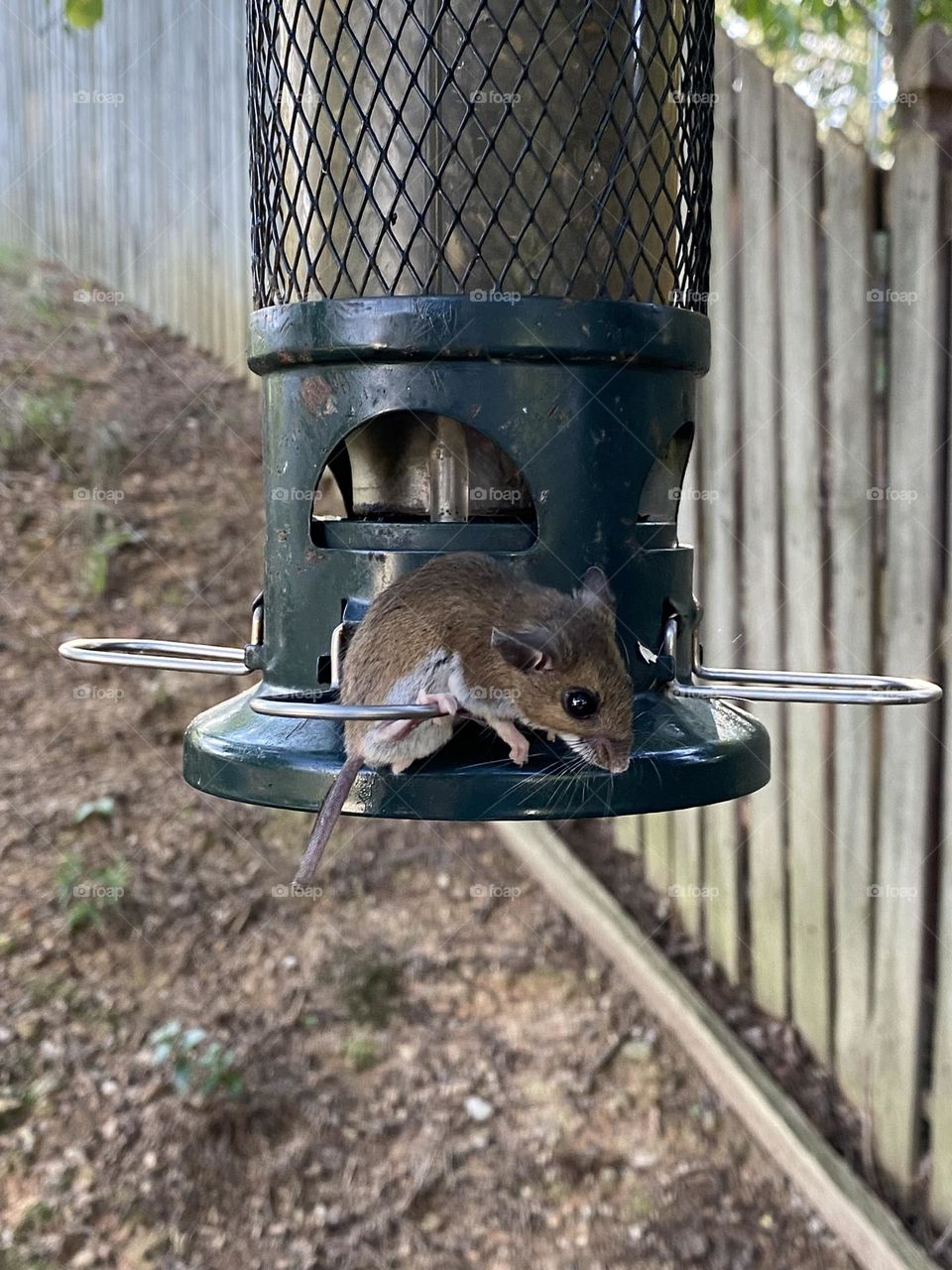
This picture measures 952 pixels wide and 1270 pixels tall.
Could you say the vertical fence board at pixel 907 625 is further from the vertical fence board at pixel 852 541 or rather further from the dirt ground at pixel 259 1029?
the dirt ground at pixel 259 1029

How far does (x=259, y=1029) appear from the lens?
3.86 meters

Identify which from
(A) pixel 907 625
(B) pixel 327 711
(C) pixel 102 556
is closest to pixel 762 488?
(A) pixel 907 625

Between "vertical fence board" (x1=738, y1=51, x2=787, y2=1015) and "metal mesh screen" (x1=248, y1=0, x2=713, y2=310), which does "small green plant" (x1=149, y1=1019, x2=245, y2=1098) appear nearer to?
"vertical fence board" (x1=738, y1=51, x2=787, y2=1015)

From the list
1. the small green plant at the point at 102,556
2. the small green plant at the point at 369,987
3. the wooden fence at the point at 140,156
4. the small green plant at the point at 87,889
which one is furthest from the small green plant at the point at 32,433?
the small green plant at the point at 369,987

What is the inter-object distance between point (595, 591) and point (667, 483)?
18.6 inches

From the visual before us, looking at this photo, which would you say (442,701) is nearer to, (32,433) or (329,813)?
(329,813)

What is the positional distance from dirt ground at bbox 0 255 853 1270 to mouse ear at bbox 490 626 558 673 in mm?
2286

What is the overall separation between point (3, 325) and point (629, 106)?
521 centimetres

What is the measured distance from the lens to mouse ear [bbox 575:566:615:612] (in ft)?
6.07

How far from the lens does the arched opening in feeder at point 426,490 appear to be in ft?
6.49

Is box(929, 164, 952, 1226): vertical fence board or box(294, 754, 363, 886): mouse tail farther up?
box(294, 754, 363, 886): mouse tail

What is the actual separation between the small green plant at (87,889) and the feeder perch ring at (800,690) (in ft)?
8.63

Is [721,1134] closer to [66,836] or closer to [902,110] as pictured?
[66,836]

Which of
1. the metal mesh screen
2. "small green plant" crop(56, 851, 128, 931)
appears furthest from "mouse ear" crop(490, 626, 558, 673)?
"small green plant" crop(56, 851, 128, 931)
